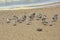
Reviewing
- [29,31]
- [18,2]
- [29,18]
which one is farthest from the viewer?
[18,2]

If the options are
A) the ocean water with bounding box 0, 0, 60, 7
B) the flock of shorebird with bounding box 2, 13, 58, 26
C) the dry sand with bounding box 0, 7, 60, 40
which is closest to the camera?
the dry sand with bounding box 0, 7, 60, 40

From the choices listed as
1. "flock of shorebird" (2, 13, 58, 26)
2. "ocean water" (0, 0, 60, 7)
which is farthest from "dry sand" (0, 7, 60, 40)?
"ocean water" (0, 0, 60, 7)

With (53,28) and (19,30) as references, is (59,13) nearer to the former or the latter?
(53,28)

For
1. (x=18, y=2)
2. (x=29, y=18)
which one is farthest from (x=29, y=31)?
(x=18, y=2)

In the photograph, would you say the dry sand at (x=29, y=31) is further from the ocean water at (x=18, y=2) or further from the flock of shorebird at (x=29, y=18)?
the ocean water at (x=18, y=2)

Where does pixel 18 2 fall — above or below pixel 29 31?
above

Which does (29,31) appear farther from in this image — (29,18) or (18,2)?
(18,2)

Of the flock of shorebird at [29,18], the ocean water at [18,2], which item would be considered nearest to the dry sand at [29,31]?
the flock of shorebird at [29,18]

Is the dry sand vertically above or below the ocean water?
below

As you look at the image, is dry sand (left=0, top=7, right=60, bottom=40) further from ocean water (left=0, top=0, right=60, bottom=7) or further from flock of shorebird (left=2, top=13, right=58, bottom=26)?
ocean water (left=0, top=0, right=60, bottom=7)

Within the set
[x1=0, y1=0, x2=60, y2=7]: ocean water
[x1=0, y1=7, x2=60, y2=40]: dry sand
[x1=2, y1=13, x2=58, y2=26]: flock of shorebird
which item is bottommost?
[x1=0, y1=7, x2=60, y2=40]: dry sand

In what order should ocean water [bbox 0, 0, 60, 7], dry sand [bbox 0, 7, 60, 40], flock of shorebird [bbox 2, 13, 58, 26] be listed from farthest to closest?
ocean water [bbox 0, 0, 60, 7]
flock of shorebird [bbox 2, 13, 58, 26]
dry sand [bbox 0, 7, 60, 40]

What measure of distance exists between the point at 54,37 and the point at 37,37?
151 mm

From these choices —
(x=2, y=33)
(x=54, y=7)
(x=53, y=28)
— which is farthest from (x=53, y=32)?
(x=54, y=7)
